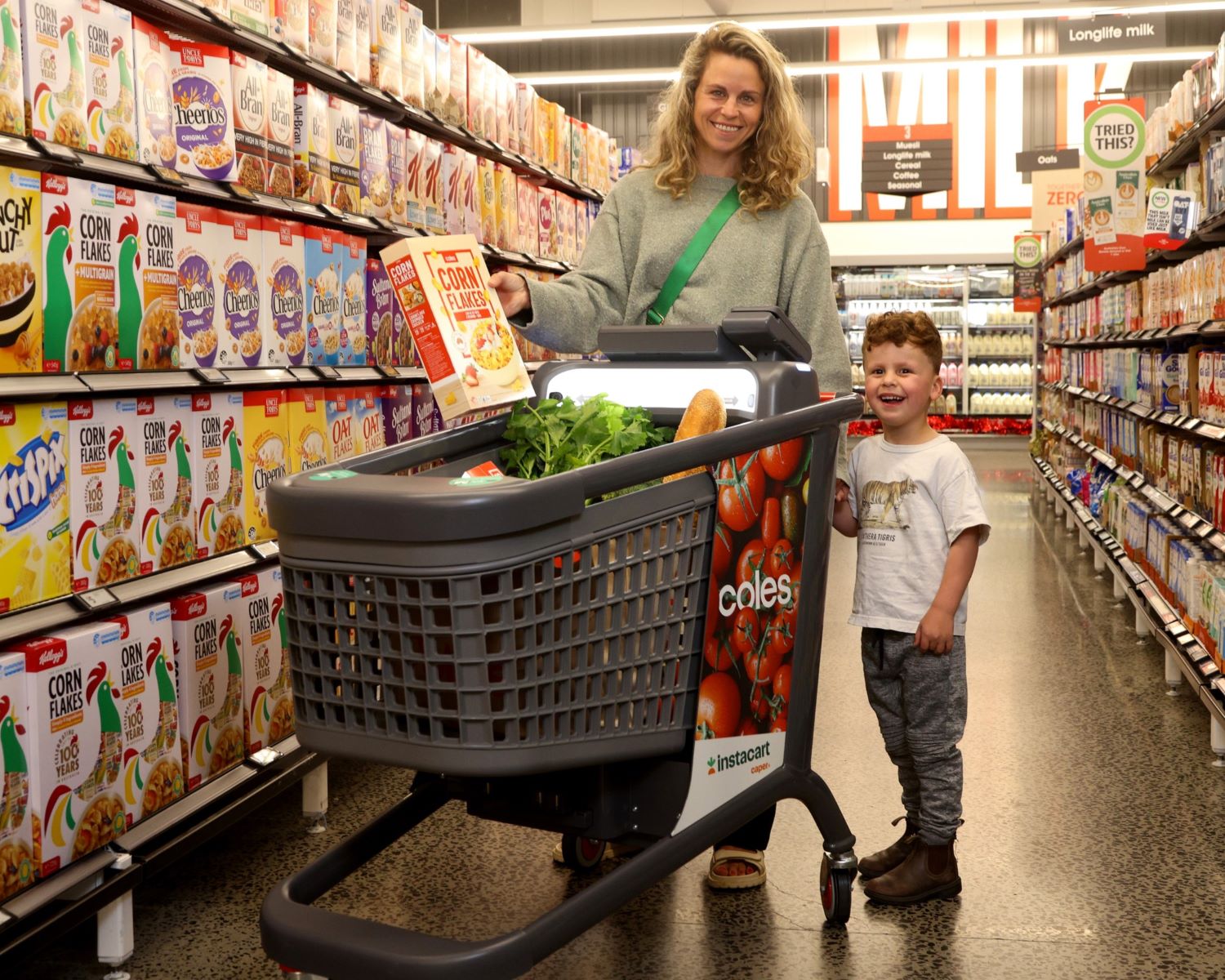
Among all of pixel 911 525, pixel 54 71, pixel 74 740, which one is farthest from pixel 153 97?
pixel 911 525

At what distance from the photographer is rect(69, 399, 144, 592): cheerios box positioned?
2.44 metres

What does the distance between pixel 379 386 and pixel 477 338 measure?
1.81m

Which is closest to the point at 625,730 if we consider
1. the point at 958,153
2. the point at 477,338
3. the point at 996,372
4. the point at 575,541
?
the point at 575,541

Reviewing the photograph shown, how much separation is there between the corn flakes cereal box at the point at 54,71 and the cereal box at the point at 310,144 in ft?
3.00

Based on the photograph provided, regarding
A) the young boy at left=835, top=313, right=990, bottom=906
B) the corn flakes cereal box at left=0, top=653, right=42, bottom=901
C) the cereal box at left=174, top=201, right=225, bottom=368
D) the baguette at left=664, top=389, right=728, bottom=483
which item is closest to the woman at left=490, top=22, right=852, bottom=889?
the young boy at left=835, top=313, right=990, bottom=906

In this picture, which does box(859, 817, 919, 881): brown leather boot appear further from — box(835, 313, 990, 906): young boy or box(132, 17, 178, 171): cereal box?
box(132, 17, 178, 171): cereal box

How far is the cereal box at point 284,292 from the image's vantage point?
10.3 ft

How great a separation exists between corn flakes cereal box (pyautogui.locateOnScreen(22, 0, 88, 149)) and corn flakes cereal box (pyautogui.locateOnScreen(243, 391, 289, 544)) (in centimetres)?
79

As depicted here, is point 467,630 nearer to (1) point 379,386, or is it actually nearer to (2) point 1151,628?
(1) point 379,386

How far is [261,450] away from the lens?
10.2 ft

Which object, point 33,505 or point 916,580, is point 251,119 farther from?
point 916,580

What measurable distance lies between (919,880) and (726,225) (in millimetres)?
1393

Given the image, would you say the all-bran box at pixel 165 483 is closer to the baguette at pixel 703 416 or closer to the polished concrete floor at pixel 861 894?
the polished concrete floor at pixel 861 894

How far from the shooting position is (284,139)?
3.25 m
